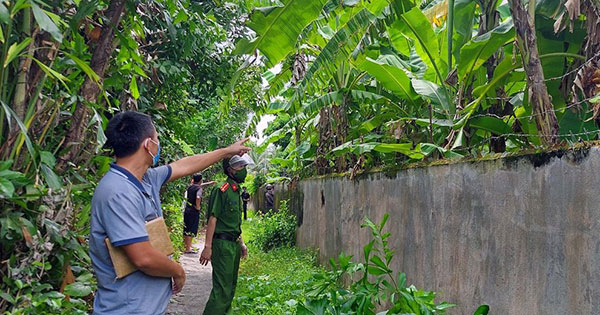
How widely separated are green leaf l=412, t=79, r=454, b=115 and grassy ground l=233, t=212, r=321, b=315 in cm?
189

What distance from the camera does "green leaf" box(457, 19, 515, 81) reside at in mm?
3943

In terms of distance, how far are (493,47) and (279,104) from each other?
14.9 ft

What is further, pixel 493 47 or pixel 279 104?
pixel 279 104

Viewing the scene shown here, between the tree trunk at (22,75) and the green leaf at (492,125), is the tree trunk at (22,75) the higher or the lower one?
the higher one

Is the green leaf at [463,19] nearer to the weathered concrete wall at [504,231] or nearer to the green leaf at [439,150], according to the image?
the green leaf at [439,150]

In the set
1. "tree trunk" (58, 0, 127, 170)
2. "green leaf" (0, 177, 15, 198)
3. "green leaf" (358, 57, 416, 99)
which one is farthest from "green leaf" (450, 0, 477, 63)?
"green leaf" (0, 177, 15, 198)

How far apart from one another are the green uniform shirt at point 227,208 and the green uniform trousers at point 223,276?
0.14m

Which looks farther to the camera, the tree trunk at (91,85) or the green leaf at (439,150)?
the green leaf at (439,150)

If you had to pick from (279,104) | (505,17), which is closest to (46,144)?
(505,17)

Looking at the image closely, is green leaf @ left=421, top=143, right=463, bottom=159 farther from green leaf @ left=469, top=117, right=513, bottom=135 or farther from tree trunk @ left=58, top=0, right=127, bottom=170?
tree trunk @ left=58, top=0, right=127, bottom=170

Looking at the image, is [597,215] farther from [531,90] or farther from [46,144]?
[46,144]

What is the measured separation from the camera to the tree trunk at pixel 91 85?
359 cm

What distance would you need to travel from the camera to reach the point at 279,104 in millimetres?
8281

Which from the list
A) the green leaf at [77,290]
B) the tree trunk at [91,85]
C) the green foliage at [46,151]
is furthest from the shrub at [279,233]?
Answer: the green leaf at [77,290]
